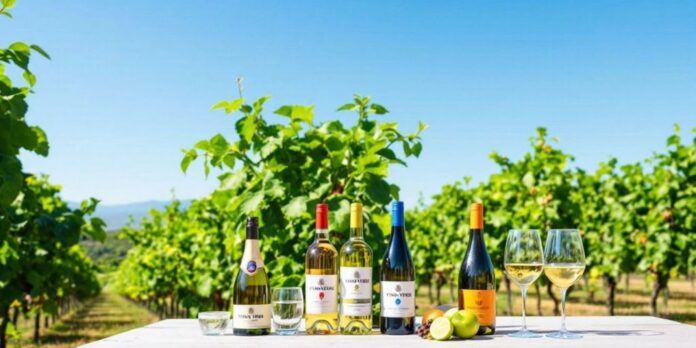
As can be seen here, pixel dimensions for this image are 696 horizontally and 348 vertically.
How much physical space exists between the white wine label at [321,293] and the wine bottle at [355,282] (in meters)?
0.04

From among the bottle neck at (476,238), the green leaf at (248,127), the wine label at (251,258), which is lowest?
the wine label at (251,258)

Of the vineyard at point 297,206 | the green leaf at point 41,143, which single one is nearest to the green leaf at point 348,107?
the vineyard at point 297,206

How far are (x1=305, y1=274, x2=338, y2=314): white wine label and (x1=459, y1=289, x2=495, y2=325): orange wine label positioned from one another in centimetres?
51

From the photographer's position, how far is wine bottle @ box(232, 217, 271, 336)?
2732 millimetres

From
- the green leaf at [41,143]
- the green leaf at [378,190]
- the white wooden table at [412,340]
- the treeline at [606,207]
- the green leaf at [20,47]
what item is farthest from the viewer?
the treeline at [606,207]

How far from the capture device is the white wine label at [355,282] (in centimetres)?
263

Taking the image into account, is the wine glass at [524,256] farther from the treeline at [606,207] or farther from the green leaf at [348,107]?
the treeline at [606,207]

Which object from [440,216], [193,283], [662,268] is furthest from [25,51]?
[440,216]

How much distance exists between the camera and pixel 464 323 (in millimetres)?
2590

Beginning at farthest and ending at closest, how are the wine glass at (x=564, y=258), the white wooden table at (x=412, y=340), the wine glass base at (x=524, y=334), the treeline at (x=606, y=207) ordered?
the treeline at (x=606, y=207) < the wine glass base at (x=524, y=334) < the wine glass at (x=564, y=258) < the white wooden table at (x=412, y=340)

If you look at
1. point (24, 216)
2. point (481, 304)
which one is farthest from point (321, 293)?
point (24, 216)

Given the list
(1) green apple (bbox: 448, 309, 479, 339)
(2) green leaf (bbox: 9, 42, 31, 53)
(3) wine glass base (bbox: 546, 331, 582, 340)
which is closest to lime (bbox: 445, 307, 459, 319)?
(1) green apple (bbox: 448, 309, 479, 339)

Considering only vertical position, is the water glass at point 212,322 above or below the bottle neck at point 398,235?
below

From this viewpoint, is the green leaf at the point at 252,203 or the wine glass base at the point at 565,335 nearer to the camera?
the wine glass base at the point at 565,335
